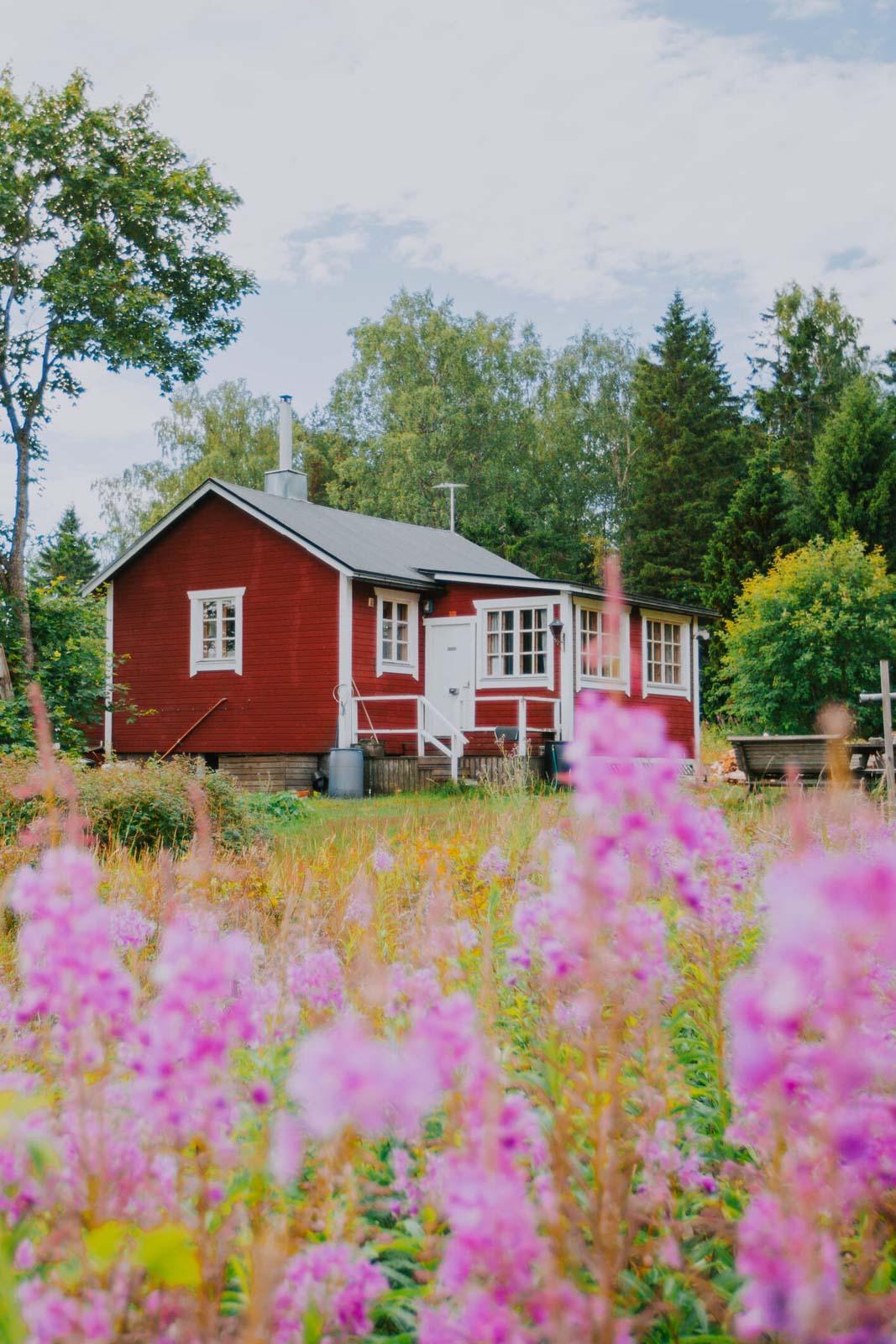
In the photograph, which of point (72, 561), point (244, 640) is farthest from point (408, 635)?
point (72, 561)

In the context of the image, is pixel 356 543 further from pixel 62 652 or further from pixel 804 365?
pixel 804 365

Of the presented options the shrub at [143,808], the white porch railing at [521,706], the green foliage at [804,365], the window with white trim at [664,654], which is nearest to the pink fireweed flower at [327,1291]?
the shrub at [143,808]

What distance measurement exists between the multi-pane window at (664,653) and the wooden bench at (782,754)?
8.46 metres

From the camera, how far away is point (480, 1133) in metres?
1.13

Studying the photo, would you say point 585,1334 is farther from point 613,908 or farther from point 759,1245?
point 613,908

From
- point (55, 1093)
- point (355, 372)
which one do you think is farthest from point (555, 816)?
point (355, 372)

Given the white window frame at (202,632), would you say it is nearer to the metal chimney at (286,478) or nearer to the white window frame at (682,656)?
the metal chimney at (286,478)

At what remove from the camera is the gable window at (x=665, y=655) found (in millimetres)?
22500

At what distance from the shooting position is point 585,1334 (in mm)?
1172

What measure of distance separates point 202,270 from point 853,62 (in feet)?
37.3

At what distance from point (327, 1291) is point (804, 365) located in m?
41.7

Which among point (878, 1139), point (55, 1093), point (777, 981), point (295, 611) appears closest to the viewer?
point (777, 981)

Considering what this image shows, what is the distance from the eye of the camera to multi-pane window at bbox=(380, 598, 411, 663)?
20.6 meters

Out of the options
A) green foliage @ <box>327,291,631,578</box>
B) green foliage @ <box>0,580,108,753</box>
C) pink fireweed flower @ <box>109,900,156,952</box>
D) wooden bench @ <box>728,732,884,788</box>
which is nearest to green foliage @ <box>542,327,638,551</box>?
green foliage @ <box>327,291,631,578</box>
